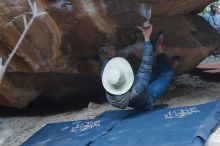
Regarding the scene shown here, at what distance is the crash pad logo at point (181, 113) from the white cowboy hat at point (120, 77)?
1.89ft

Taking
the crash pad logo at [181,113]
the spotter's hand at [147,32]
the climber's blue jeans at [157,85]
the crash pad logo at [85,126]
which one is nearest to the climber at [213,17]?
the climber's blue jeans at [157,85]

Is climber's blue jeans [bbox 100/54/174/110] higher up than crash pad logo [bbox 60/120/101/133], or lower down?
higher up

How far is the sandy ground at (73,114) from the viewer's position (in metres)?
5.79

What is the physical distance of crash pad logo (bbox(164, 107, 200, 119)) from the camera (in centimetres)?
479

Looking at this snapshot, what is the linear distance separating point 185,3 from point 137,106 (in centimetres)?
143

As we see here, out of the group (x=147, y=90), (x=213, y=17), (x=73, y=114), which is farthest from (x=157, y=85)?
(x=213, y=17)

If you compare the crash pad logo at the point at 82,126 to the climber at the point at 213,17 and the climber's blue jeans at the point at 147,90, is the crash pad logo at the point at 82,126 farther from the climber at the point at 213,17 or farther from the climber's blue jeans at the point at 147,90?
the climber at the point at 213,17

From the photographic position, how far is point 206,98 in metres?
5.75

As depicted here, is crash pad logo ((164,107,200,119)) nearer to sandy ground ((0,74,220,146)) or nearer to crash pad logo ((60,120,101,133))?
sandy ground ((0,74,220,146))

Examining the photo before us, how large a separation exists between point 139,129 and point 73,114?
1.70 m

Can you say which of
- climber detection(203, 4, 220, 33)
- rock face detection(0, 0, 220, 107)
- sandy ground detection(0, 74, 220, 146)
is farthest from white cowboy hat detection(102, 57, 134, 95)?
climber detection(203, 4, 220, 33)

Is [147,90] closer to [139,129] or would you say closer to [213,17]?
[139,129]

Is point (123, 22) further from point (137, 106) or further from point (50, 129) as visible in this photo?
point (50, 129)

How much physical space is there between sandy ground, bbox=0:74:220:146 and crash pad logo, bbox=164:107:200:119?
0.63 meters
